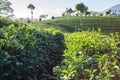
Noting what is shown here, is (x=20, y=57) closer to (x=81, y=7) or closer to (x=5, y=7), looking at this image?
(x=5, y=7)

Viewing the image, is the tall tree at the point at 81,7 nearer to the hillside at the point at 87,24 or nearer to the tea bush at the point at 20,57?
the hillside at the point at 87,24

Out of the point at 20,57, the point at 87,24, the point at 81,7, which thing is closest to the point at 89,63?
the point at 20,57

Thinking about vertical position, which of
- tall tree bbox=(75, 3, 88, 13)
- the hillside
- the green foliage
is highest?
the green foliage

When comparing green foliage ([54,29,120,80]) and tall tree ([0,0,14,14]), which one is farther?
tall tree ([0,0,14,14])

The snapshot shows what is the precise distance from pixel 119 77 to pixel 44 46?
5.90 ft

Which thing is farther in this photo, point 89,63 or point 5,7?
point 5,7

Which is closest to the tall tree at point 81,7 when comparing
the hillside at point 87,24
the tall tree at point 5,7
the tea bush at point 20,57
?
the hillside at point 87,24

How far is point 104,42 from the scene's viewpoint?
8625 mm

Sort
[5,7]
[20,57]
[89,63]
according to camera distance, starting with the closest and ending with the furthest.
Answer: [20,57] < [89,63] < [5,7]

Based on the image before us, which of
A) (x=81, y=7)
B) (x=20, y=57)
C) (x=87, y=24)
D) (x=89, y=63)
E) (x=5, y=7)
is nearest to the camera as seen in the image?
(x=20, y=57)

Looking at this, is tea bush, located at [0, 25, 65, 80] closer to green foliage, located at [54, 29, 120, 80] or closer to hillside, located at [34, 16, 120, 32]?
green foliage, located at [54, 29, 120, 80]

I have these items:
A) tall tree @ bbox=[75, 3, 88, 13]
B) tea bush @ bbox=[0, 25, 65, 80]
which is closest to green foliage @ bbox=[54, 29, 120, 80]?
tea bush @ bbox=[0, 25, 65, 80]

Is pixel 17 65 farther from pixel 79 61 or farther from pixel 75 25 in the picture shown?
pixel 75 25

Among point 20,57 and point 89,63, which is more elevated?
point 20,57
